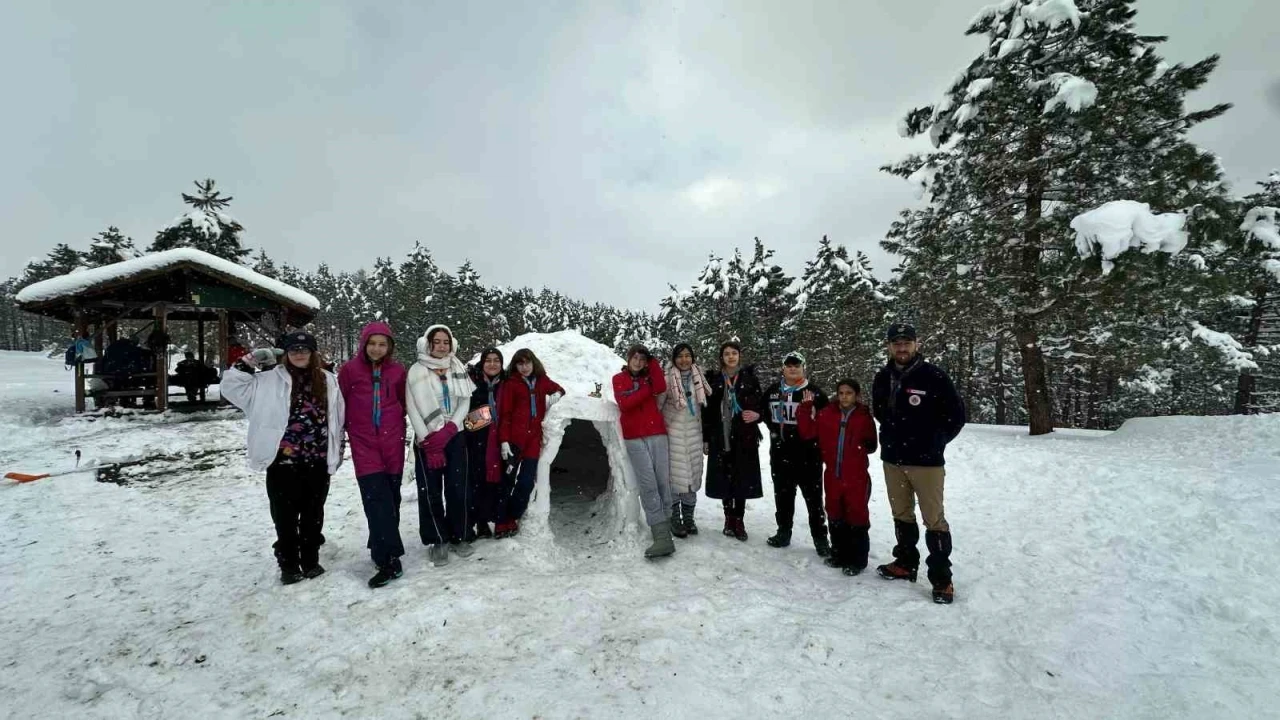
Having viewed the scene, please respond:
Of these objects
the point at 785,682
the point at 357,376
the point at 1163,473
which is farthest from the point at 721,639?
the point at 1163,473

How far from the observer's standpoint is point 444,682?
9.04 feet

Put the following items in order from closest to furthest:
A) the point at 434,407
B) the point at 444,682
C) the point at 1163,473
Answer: the point at 444,682 → the point at 434,407 → the point at 1163,473

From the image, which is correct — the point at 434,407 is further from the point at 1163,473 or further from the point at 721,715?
the point at 1163,473

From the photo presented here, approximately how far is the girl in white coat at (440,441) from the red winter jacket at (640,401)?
4.61 ft

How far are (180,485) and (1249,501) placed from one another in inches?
509

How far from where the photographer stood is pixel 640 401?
472 centimetres

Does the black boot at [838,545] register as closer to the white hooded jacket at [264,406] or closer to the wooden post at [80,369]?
the white hooded jacket at [264,406]

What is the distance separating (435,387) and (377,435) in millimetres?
581

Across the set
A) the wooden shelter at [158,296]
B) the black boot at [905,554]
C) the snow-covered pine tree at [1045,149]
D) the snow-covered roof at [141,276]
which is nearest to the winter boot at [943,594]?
the black boot at [905,554]

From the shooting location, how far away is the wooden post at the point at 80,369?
421 inches

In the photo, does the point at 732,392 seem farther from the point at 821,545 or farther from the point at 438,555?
the point at 438,555

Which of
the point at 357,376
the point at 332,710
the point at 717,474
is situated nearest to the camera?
the point at 332,710

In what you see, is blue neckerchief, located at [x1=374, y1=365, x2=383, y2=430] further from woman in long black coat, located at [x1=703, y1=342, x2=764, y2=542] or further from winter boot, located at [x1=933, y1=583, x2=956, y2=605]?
winter boot, located at [x1=933, y1=583, x2=956, y2=605]

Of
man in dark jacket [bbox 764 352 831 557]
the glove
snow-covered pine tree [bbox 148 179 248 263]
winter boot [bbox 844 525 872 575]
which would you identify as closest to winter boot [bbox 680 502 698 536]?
man in dark jacket [bbox 764 352 831 557]
